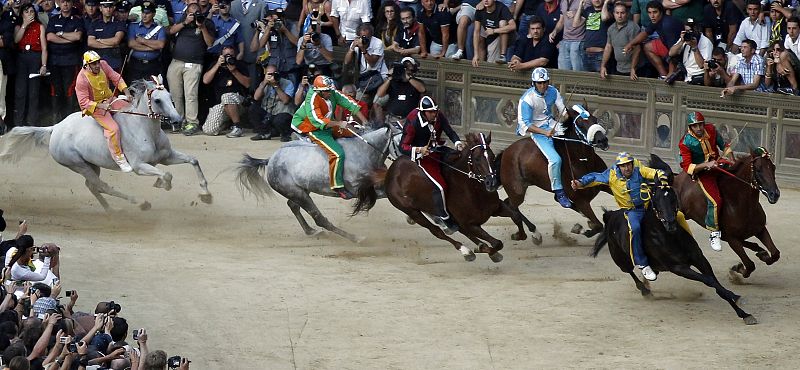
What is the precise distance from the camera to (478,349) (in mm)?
13641

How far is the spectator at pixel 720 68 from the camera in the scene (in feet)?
68.5

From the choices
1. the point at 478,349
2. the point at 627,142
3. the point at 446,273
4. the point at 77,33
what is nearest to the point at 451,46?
the point at 627,142

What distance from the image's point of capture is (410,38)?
24219mm

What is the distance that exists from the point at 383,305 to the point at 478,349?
1827 mm

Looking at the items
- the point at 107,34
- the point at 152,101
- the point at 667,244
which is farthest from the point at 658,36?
the point at 107,34

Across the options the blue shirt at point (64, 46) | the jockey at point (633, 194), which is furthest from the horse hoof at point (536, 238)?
the blue shirt at point (64, 46)

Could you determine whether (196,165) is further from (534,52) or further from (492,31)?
(534,52)

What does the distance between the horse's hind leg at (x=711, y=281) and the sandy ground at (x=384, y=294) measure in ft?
0.45

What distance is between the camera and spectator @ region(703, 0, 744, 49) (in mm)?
21422

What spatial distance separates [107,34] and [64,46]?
76 cm

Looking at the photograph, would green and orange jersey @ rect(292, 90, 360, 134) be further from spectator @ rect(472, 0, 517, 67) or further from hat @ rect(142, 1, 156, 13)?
hat @ rect(142, 1, 156, 13)

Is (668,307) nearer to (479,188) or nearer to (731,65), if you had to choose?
(479,188)

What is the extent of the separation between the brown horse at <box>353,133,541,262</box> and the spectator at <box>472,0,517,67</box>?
6.31 m

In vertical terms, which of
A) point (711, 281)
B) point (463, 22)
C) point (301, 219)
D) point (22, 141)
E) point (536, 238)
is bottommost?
point (536, 238)
